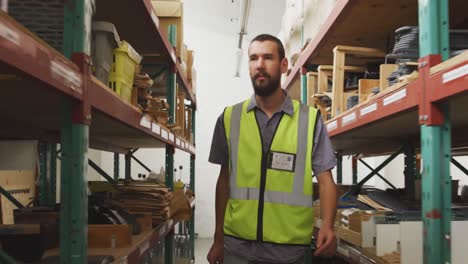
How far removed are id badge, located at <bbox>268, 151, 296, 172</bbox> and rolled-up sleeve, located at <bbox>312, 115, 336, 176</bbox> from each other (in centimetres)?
13

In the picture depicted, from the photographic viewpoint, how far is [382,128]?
3100 millimetres

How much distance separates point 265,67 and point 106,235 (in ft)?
4.18

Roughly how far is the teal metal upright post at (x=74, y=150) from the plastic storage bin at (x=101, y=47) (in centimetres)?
60

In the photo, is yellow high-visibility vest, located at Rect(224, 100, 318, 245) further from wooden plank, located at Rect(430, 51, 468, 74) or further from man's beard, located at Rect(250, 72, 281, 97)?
wooden plank, located at Rect(430, 51, 468, 74)

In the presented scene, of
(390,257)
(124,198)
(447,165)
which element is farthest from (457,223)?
(124,198)

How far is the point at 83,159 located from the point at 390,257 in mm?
1488

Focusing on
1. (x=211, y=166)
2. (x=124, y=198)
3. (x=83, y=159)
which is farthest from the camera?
(x=211, y=166)

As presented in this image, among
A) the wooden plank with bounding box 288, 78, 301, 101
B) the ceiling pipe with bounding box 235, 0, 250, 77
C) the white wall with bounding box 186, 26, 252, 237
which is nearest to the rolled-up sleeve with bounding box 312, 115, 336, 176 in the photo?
the wooden plank with bounding box 288, 78, 301, 101

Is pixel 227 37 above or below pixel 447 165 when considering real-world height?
above

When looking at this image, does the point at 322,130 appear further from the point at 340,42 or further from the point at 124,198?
the point at 124,198

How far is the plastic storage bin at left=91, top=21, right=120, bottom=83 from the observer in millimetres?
2232

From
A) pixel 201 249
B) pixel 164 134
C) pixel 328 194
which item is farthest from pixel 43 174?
pixel 201 249

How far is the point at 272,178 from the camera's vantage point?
7.81 ft

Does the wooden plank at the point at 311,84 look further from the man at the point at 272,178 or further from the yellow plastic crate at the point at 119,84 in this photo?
the yellow plastic crate at the point at 119,84
